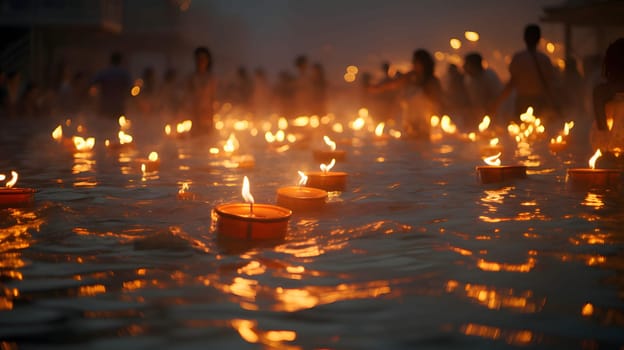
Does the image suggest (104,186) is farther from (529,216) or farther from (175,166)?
(529,216)

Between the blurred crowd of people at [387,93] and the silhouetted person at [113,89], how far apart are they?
0.02 meters

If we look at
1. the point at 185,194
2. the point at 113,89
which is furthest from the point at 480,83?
the point at 185,194

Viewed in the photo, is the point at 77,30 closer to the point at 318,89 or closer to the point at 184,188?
the point at 318,89

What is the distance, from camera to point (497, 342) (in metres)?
2.63

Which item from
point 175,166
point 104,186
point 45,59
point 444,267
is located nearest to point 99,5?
point 45,59

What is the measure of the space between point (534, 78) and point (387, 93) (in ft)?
30.4

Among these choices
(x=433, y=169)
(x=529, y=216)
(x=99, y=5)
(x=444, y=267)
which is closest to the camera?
(x=444, y=267)

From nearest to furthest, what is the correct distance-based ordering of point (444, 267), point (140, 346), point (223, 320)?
point (140, 346), point (223, 320), point (444, 267)

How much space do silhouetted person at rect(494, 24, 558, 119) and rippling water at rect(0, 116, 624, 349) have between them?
174 inches

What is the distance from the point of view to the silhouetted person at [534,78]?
1058 cm

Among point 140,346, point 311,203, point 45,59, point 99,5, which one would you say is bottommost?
point 140,346

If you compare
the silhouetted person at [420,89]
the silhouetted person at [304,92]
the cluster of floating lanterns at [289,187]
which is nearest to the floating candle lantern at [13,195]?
the cluster of floating lanterns at [289,187]

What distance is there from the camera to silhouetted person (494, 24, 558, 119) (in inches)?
416

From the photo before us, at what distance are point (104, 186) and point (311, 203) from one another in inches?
104
